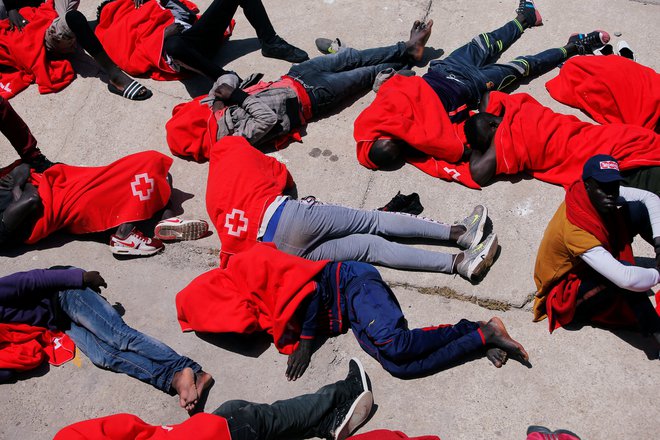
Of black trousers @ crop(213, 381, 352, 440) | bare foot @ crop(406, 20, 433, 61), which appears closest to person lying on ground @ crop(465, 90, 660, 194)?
bare foot @ crop(406, 20, 433, 61)

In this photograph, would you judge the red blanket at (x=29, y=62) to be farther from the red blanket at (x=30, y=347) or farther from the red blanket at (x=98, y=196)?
the red blanket at (x=30, y=347)

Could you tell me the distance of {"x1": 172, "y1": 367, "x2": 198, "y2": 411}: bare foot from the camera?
12.8ft

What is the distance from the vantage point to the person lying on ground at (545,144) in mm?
4480

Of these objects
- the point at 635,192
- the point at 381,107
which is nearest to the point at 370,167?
the point at 381,107

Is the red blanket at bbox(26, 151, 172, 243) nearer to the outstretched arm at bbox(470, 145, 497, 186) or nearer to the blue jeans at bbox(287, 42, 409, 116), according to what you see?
the blue jeans at bbox(287, 42, 409, 116)

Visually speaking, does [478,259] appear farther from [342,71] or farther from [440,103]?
[342,71]

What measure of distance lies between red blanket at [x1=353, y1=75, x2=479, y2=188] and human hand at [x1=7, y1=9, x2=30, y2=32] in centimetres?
323

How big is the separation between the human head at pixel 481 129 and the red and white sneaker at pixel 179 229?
76.8 inches

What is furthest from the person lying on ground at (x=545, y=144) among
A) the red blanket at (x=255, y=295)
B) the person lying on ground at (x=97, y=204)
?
the person lying on ground at (x=97, y=204)

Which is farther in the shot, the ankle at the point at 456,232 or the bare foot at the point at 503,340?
the ankle at the point at 456,232

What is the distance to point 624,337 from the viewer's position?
3.88 m

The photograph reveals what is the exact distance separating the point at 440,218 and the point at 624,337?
138 cm

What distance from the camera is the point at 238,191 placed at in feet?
14.9

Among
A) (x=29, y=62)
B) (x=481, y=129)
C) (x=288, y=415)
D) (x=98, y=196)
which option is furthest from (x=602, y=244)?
(x=29, y=62)
